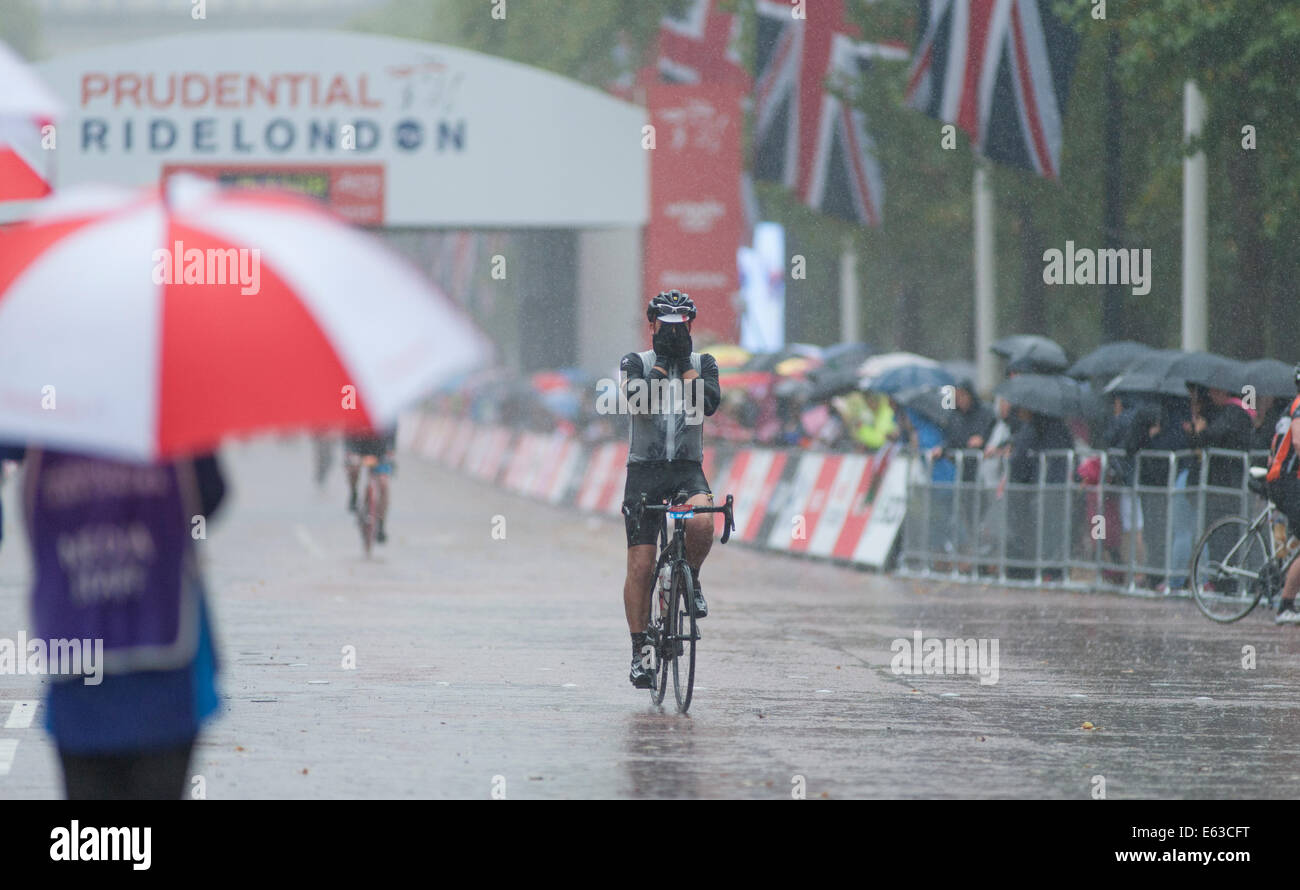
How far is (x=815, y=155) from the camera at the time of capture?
31.1m

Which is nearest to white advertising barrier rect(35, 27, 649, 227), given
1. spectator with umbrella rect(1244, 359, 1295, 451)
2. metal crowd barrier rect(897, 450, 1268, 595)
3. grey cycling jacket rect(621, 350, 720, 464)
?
metal crowd barrier rect(897, 450, 1268, 595)

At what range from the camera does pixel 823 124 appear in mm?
30875

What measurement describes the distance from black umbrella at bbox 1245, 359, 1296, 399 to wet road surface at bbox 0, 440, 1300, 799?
5.91ft

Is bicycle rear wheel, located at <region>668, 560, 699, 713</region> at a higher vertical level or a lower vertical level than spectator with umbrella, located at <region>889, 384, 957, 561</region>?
lower

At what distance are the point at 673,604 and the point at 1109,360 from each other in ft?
36.1

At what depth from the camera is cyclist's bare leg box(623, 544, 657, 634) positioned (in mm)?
11172

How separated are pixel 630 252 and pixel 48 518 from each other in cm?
6181

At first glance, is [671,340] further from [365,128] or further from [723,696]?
[365,128]

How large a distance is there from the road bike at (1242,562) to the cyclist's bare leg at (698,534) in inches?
258

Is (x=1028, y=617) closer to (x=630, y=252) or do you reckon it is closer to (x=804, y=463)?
(x=804, y=463)

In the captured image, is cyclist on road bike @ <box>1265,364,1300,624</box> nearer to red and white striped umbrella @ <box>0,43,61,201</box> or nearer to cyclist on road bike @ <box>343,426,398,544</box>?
cyclist on road bike @ <box>343,426,398,544</box>

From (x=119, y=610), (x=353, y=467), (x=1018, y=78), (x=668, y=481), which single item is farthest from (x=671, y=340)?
(x=1018, y=78)

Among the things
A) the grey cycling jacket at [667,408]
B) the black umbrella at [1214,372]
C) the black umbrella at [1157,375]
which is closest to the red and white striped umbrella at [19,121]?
the grey cycling jacket at [667,408]
